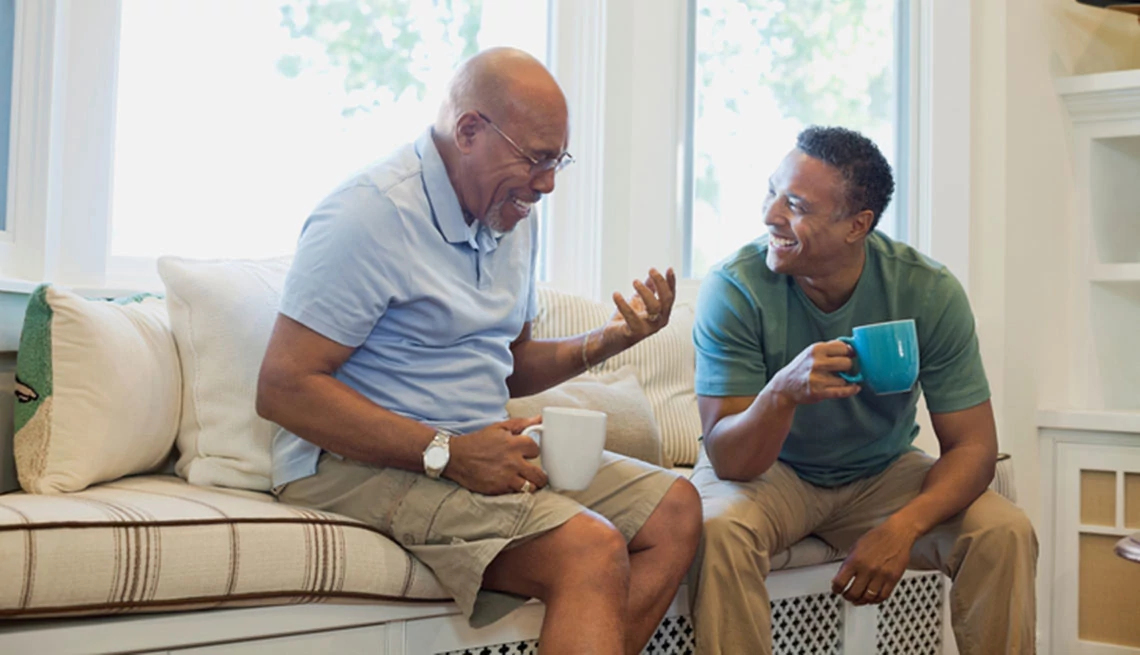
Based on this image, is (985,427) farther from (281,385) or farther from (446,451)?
(281,385)

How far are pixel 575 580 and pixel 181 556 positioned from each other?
1.67 ft

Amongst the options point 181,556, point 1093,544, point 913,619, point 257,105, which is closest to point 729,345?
point 913,619

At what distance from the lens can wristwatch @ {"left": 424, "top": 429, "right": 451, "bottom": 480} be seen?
1.48 m

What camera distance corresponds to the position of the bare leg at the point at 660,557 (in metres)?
1.58

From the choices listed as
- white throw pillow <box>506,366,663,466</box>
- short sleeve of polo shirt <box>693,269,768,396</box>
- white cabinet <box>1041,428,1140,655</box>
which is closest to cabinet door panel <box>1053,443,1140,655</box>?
white cabinet <box>1041,428,1140,655</box>

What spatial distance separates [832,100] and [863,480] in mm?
1508

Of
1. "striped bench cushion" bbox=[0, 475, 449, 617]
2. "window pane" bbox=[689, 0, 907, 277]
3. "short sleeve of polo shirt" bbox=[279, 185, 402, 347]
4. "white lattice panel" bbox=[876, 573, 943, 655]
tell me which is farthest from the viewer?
"window pane" bbox=[689, 0, 907, 277]

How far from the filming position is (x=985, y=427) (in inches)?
77.2

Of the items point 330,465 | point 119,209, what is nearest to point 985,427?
point 330,465

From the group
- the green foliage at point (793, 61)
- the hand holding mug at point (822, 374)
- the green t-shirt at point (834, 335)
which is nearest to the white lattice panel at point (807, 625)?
the green t-shirt at point (834, 335)

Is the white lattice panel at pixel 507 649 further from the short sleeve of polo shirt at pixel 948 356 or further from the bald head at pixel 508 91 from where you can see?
the short sleeve of polo shirt at pixel 948 356

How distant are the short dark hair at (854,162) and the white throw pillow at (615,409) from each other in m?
0.66

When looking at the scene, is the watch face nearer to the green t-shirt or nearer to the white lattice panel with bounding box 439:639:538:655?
the white lattice panel with bounding box 439:639:538:655

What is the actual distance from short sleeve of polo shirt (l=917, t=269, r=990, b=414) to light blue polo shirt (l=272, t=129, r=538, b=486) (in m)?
0.81
